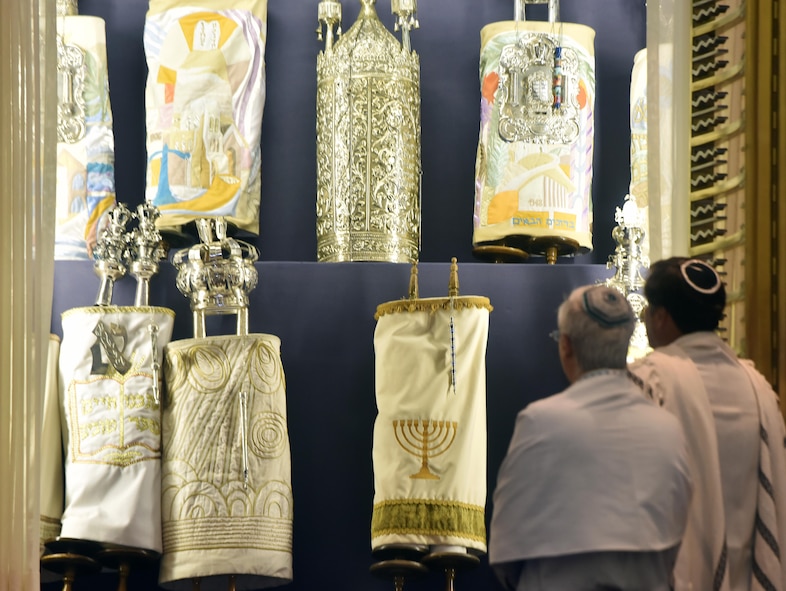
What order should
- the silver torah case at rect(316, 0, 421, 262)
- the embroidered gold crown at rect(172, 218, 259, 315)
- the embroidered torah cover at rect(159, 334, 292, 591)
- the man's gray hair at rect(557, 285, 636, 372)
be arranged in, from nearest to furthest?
the man's gray hair at rect(557, 285, 636, 372), the embroidered torah cover at rect(159, 334, 292, 591), the embroidered gold crown at rect(172, 218, 259, 315), the silver torah case at rect(316, 0, 421, 262)

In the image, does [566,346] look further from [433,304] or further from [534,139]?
[534,139]

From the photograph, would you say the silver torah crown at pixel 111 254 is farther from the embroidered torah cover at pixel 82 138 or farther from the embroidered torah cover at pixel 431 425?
the embroidered torah cover at pixel 431 425

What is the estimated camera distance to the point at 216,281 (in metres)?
5.14

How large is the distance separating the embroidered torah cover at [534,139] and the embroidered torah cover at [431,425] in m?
0.70

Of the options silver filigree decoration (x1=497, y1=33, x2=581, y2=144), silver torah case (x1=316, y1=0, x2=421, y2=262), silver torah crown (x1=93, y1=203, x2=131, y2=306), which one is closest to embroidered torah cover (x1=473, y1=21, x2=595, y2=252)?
silver filigree decoration (x1=497, y1=33, x2=581, y2=144)

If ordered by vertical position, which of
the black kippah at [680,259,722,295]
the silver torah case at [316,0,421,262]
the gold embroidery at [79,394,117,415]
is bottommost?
the gold embroidery at [79,394,117,415]

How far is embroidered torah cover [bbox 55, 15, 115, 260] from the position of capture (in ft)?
18.6

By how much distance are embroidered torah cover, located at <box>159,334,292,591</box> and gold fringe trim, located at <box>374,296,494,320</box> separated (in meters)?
0.39

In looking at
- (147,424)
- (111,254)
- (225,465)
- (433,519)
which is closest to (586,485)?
(433,519)

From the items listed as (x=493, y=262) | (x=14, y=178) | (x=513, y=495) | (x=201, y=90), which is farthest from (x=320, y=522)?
(x=513, y=495)

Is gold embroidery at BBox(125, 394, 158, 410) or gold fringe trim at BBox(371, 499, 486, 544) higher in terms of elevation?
gold embroidery at BBox(125, 394, 158, 410)

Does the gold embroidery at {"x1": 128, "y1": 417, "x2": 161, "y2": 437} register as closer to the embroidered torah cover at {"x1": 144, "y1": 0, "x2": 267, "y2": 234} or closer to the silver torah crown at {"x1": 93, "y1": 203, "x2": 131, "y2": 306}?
the silver torah crown at {"x1": 93, "y1": 203, "x2": 131, "y2": 306}

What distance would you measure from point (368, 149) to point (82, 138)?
40.1 inches

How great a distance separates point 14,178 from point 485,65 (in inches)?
99.5
